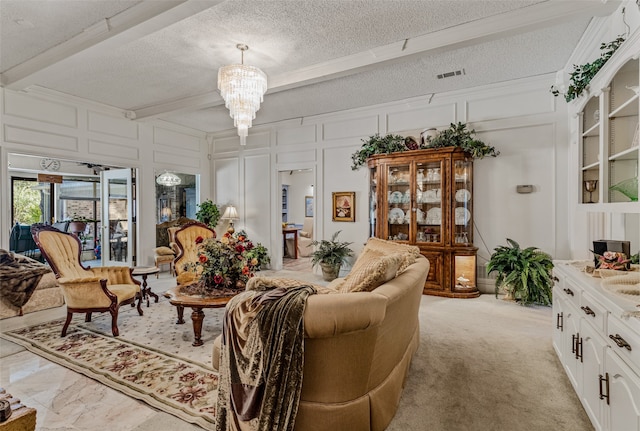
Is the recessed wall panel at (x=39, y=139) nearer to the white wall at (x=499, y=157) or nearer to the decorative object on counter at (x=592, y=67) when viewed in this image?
the white wall at (x=499, y=157)

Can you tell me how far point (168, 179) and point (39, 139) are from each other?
2.31 metres

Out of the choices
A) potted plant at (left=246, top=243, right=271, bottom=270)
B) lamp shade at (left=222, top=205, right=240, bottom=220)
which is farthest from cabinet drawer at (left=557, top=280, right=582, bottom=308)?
lamp shade at (left=222, top=205, right=240, bottom=220)

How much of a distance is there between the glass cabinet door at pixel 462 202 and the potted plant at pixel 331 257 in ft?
6.12

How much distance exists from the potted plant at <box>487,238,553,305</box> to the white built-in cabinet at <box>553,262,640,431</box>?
1.75 m

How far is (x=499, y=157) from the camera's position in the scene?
15.2 ft

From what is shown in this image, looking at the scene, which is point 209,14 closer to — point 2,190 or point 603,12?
point 603,12

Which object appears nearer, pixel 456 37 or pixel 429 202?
pixel 456 37

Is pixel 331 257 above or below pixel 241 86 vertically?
below

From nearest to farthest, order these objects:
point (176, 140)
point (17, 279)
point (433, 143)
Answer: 1. point (17, 279)
2. point (433, 143)
3. point (176, 140)

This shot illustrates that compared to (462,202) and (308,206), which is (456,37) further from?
(308,206)

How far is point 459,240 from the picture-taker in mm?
4547

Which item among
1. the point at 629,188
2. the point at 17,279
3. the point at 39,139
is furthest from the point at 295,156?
the point at 629,188

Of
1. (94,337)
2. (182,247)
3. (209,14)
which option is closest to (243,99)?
(209,14)

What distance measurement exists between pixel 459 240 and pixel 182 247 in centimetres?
393
